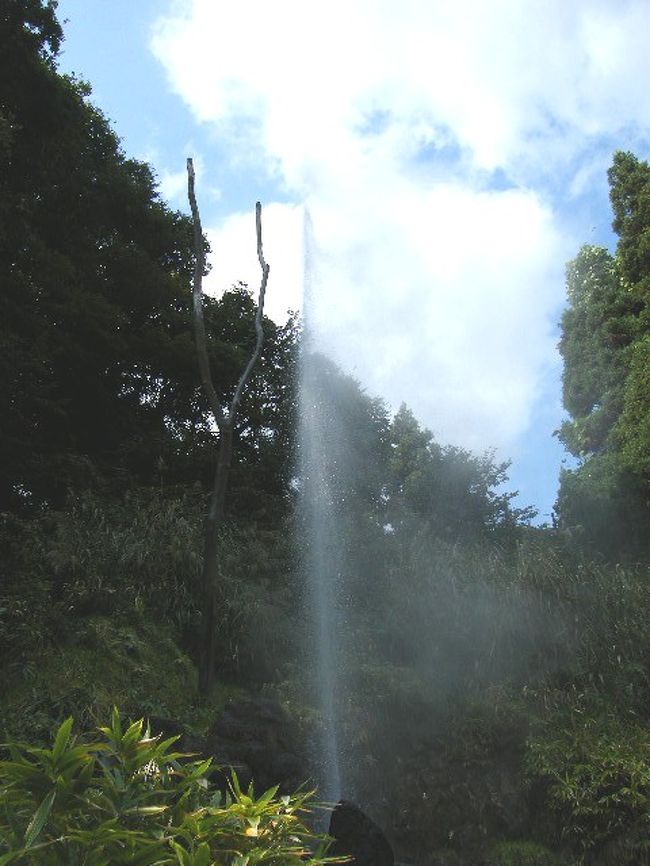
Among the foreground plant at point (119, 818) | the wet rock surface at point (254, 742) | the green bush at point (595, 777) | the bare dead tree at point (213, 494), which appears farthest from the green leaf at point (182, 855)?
the bare dead tree at point (213, 494)

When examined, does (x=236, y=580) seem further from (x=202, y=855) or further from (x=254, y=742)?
(x=202, y=855)

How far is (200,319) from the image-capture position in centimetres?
1128

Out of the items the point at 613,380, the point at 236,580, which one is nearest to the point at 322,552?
the point at 236,580

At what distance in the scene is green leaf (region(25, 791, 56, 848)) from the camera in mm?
2699

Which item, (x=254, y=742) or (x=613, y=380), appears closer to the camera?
(x=254, y=742)

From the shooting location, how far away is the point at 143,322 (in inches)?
798

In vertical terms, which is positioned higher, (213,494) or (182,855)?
(213,494)

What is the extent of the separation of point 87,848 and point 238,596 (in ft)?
28.7

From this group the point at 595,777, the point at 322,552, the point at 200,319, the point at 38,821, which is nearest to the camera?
the point at 38,821

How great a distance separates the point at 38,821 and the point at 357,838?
15.8 ft

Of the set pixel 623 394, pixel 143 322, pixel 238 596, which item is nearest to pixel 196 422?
pixel 143 322

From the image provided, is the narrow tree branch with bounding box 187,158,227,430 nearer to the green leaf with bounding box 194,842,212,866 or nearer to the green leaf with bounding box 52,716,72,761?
the green leaf with bounding box 52,716,72,761

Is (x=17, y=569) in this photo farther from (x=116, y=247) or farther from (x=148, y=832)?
(x=116, y=247)

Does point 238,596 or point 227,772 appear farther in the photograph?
point 238,596
